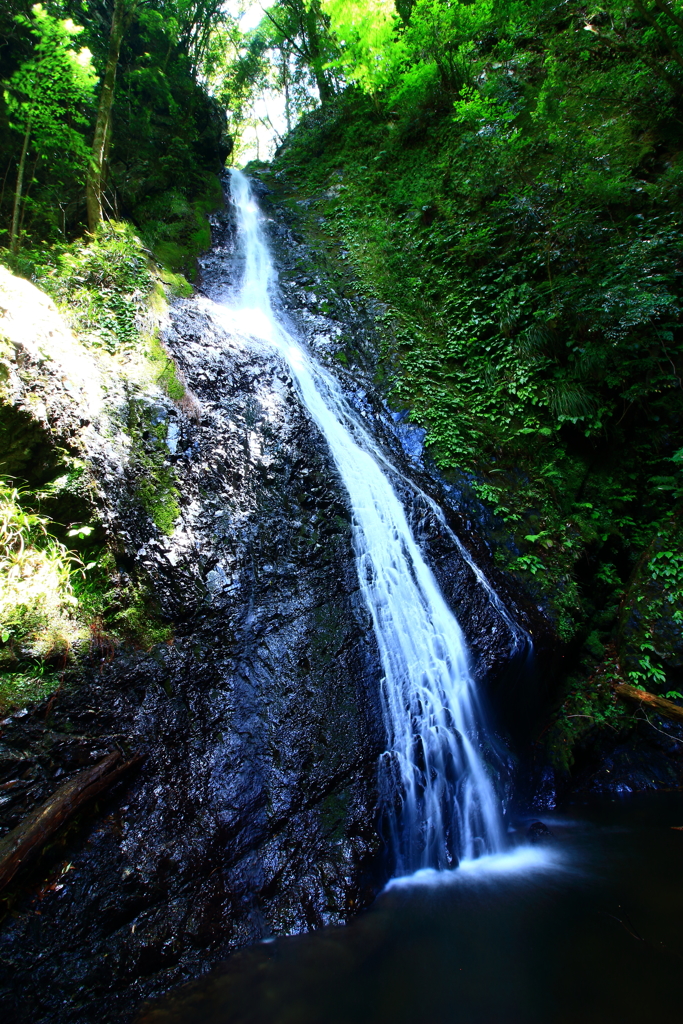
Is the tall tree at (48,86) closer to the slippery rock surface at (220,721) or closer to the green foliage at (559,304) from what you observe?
the slippery rock surface at (220,721)

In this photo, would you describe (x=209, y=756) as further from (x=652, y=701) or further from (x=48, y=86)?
(x=48, y=86)

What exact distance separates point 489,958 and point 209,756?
250 cm

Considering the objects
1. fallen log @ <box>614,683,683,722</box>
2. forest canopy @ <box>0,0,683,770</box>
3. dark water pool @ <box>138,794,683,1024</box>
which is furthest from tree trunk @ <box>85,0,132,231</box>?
fallen log @ <box>614,683,683,722</box>

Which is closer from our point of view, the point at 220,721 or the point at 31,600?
the point at 31,600

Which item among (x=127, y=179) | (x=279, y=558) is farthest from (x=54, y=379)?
(x=127, y=179)

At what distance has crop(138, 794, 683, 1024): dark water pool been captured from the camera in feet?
9.08

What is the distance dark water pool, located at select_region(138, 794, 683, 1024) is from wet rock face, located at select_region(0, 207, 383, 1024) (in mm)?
233

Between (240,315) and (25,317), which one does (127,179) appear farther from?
(25,317)

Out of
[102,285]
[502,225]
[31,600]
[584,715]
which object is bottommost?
[584,715]

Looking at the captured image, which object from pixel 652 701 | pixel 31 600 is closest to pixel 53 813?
pixel 31 600

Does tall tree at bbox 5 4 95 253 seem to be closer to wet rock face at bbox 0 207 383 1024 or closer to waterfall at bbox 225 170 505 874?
wet rock face at bbox 0 207 383 1024

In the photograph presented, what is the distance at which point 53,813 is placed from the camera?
3104 mm

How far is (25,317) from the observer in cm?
484

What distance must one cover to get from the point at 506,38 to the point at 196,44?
8866 millimetres
